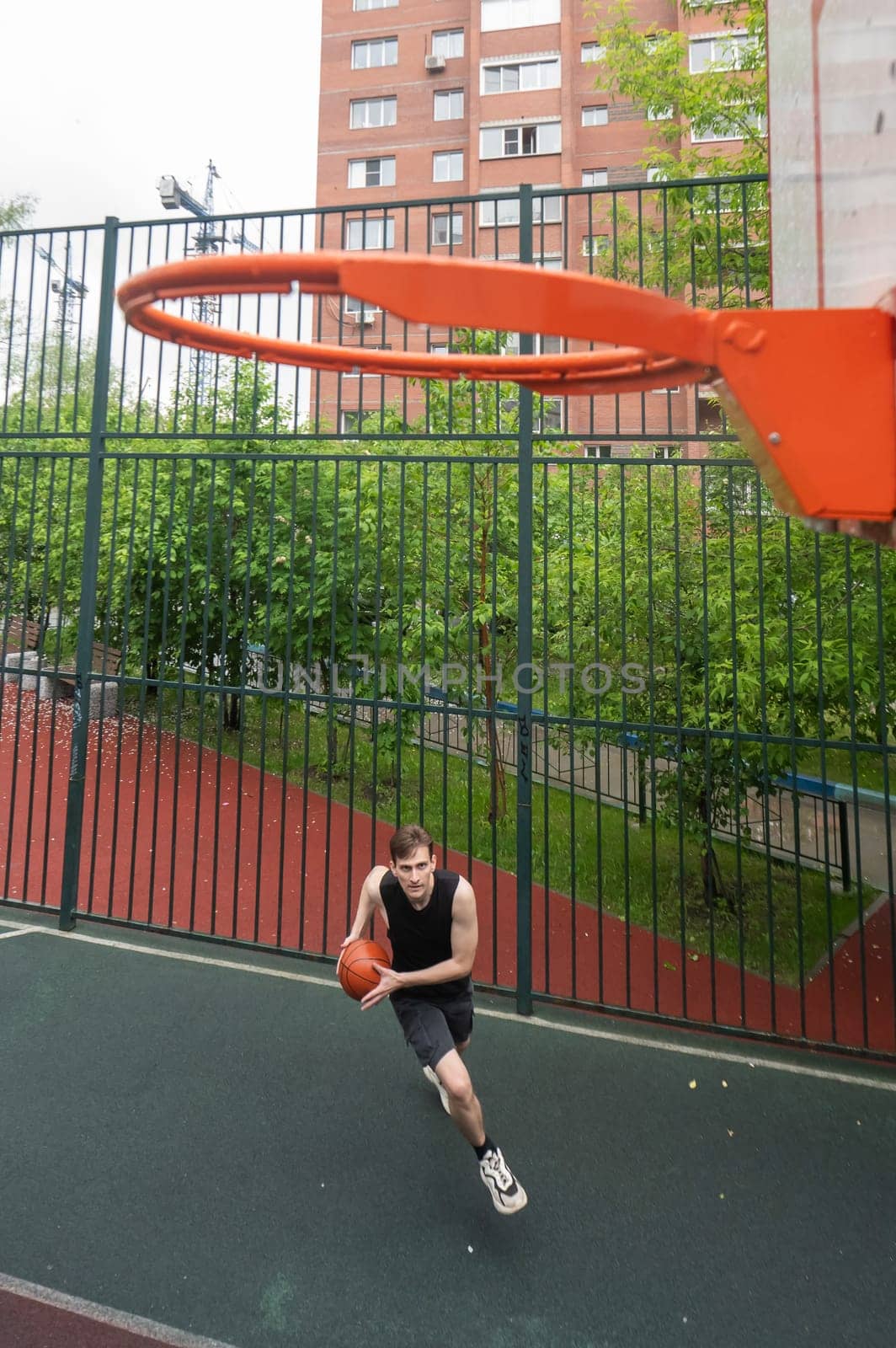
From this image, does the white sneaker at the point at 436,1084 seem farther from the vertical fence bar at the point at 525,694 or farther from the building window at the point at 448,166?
the building window at the point at 448,166

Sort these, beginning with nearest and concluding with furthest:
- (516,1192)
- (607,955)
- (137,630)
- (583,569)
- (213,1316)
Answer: (213,1316) → (516,1192) → (607,955) → (583,569) → (137,630)

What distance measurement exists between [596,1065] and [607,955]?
7.61 ft

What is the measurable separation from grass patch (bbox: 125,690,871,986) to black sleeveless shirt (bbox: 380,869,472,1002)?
97cm

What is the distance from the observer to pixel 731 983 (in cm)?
602

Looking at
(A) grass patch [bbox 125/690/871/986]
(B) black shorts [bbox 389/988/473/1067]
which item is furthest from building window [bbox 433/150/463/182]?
(B) black shorts [bbox 389/988/473/1067]

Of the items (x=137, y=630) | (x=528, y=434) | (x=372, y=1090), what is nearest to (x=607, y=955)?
(x=372, y=1090)

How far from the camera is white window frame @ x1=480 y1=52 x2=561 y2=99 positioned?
24333 millimetres

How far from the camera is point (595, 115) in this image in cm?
2431

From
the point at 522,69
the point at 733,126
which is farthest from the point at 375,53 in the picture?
the point at 733,126

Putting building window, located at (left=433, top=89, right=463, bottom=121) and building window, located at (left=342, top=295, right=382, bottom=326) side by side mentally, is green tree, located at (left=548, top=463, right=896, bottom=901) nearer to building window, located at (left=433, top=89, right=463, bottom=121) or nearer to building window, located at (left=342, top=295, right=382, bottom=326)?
building window, located at (left=342, top=295, right=382, bottom=326)

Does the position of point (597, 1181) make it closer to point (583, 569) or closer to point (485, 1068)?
point (485, 1068)

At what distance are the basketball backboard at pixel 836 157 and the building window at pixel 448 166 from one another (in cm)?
2900

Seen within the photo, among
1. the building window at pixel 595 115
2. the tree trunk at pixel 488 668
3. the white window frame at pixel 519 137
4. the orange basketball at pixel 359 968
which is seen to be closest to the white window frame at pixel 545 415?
the tree trunk at pixel 488 668

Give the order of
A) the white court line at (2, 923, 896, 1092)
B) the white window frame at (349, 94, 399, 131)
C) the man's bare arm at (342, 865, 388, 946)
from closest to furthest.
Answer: the man's bare arm at (342, 865, 388, 946)
the white court line at (2, 923, 896, 1092)
the white window frame at (349, 94, 399, 131)
